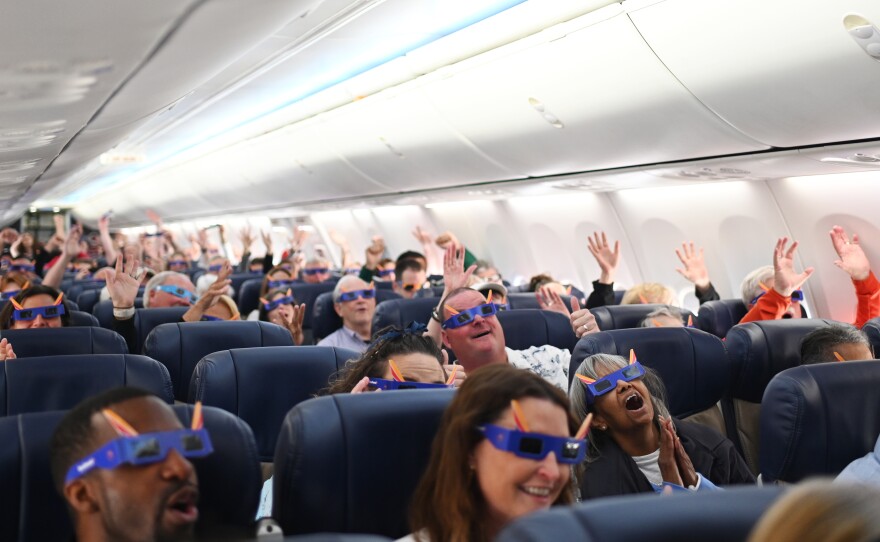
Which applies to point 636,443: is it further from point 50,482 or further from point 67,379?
point 67,379

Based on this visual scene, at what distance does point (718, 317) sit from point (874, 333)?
1.76 m

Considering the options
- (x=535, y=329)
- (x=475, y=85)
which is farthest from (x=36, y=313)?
(x=475, y=85)

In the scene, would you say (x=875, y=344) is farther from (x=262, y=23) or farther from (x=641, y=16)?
(x=262, y=23)

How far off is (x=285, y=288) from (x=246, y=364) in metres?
3.49

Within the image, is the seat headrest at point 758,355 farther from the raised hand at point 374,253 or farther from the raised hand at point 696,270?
the raised hand at point 374,253

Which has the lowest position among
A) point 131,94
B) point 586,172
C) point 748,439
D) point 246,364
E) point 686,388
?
point 748,439

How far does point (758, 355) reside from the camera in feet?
15.9

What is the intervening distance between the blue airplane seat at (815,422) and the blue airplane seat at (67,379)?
7.63ft

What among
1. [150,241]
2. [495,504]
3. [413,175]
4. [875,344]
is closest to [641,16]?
[875,344]

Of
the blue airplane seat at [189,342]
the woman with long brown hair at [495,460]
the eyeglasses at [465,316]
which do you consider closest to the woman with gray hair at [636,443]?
the woman with long brown hair at [495,460]

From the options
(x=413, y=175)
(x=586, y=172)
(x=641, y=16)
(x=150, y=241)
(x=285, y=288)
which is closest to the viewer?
(x=641, y=16)

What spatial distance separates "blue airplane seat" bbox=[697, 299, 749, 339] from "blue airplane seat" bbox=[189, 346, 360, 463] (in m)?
3.53

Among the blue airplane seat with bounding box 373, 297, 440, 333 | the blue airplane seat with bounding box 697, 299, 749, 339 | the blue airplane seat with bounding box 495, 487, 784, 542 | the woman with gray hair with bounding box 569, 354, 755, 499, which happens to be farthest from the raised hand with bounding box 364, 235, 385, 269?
the blue airplane seat with bounding box 495, 487, 784, 542

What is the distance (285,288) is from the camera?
7.51 metres
